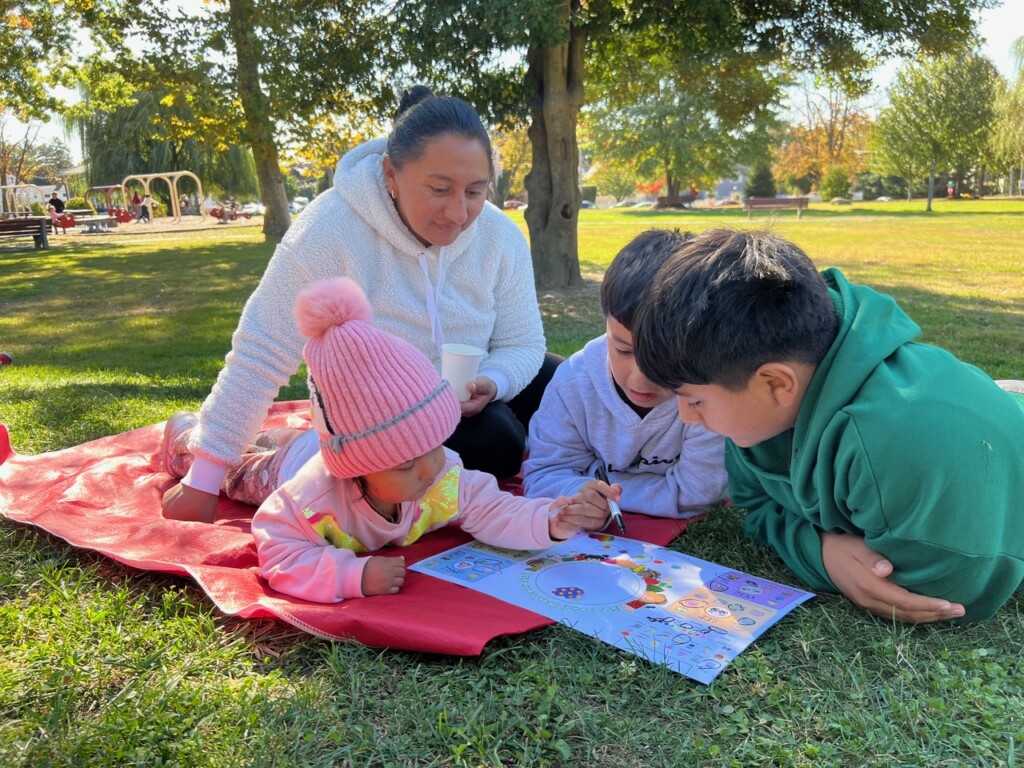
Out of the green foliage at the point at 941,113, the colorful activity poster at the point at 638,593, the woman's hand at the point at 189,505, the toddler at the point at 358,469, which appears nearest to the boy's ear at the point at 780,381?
the colorful activity poster at the point at 638,593

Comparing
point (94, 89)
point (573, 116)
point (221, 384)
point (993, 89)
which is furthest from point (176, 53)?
point (993, 89)

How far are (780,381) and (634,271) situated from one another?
2.13ft

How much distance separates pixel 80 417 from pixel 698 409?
3499 mm

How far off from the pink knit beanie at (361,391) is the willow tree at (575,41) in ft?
18.6

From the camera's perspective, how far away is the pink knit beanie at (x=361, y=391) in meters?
2.16

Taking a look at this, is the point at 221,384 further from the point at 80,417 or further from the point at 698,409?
the point at 80,417

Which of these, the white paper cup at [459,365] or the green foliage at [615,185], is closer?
the white paper cup at [459,365]

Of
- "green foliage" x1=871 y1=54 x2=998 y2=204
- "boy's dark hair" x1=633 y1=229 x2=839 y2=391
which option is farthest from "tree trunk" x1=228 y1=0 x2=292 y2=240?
"green foliage" x1=871 y1=54 x2=998 y2=204

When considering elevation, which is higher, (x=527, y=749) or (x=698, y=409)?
(x=698, y=409)

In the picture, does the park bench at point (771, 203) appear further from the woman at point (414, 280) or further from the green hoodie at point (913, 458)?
the green hoodie at point (913, 458)

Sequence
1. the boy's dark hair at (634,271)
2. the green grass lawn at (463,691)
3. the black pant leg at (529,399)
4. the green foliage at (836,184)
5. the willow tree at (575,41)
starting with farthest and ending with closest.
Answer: the green foliage at (836,184) < the willow tree at (575,41) < the black pant leg at (529,399) < the boy's dark hair at (634,271) < the green grass lawn at (463,691)

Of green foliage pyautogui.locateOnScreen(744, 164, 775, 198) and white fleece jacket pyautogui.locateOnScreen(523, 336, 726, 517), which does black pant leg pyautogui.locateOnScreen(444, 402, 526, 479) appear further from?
green foliage pyautogui.locateOnScreen(744, 164, 775, 198)

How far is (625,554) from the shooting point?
2.52m

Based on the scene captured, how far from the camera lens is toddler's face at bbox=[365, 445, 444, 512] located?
2271 mm
